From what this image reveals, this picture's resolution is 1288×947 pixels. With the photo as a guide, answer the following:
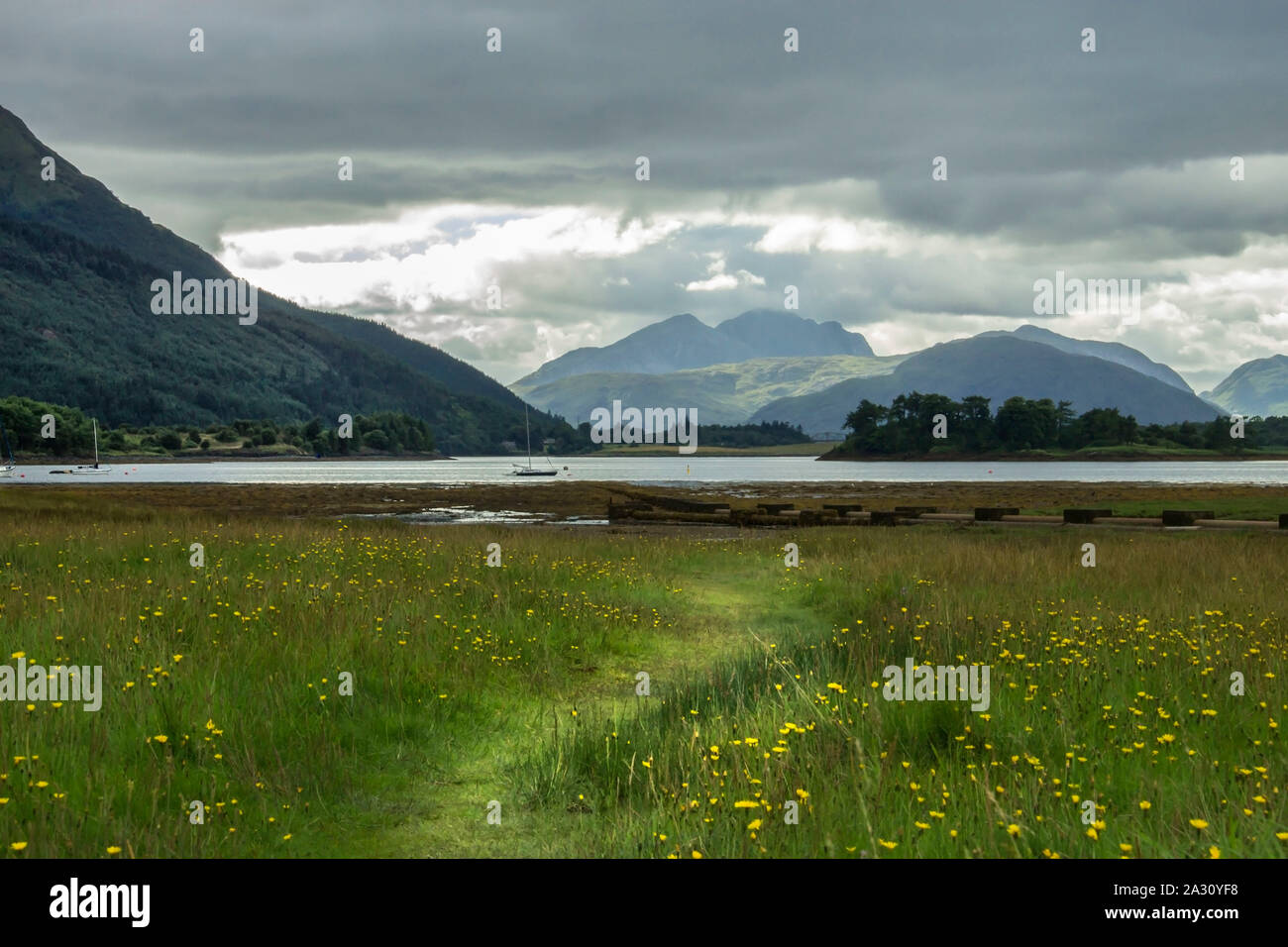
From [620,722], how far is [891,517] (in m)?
37.0

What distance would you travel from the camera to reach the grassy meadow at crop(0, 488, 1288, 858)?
6914 millimetres

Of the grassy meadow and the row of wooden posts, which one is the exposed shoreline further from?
the grassy meadow

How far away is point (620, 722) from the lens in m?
11.0

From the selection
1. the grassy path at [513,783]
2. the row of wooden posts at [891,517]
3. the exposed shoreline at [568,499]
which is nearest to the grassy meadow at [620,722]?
the grassy path at [513,783]

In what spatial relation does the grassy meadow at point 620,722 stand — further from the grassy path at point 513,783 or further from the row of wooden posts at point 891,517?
the row of wooden posts at point 891,517

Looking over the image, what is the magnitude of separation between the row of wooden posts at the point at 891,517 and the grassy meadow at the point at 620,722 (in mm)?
21545

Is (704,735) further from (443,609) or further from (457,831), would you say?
(443,609)

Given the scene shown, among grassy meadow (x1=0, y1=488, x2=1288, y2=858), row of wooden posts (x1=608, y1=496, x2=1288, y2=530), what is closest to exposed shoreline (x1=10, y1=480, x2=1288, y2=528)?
row of wooden posts (x1=608, y1=496, x2=1288, y2=530)

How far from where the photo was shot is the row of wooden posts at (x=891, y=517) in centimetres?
3894
